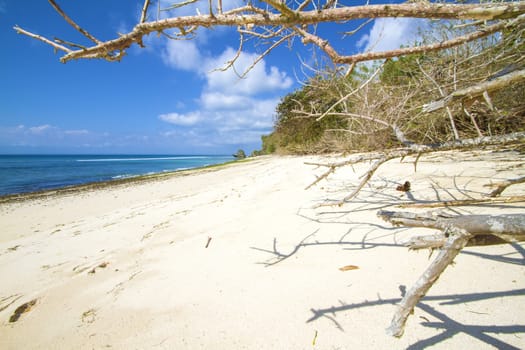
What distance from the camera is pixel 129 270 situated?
2.26 meters

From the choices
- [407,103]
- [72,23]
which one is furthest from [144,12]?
[407,103]

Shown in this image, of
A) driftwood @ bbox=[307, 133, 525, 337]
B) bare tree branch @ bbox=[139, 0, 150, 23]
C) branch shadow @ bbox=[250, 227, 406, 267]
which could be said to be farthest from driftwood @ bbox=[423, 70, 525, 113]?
bare tree branch @ bbox=[139, 0, 150, 23]

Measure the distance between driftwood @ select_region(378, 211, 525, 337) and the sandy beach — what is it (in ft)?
1.67

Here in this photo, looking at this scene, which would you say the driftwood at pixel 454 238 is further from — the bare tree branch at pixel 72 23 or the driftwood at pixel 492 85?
the bare tree branch at pixel 72 23

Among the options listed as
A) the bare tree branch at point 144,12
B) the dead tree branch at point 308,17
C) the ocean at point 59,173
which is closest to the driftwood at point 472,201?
the dead tree branch at point 308,17

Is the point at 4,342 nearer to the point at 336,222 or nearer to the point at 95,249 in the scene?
the point at 95,249

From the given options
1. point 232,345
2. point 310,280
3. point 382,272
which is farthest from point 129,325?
point 382,272

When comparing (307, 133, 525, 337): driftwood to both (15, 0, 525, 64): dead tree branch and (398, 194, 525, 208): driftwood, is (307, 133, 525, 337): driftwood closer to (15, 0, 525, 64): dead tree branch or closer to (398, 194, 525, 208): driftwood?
(15, 0, 525, 64): dead tree branch

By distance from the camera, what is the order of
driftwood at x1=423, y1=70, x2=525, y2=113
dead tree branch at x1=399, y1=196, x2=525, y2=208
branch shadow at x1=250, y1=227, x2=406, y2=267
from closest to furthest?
driftwood at x1=423, y1=70, x2=525, y2=113
branch shadow at x1=250, y1=227, x2=406, y2=267
dead tree branch at x1=399, y1=196, x2=525, y2=208

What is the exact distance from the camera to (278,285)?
1.59 m

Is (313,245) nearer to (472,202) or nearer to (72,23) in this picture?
(472,202)

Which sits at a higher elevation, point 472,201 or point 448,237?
point 448,237

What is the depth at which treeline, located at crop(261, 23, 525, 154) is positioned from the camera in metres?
2.04

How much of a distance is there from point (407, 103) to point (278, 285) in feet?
13.3
